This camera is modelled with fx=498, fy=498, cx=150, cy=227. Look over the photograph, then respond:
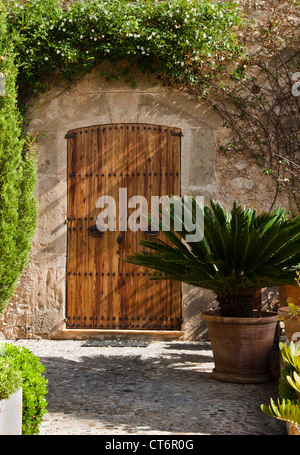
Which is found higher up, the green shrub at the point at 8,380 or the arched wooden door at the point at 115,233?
Result: the arched wooden door at the point at 115,233

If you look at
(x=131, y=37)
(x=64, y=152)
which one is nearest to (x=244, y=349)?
(x=64, y=152)

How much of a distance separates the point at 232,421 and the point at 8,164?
3.83 meters

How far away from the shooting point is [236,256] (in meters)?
3.89

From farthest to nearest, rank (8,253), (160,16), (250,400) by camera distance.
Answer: (160,16)
(8,253)
(250,400)

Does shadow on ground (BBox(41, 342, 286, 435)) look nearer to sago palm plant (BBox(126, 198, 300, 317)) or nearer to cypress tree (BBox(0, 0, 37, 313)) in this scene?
sago palm plant (BBox(126, 198, 300, 317))

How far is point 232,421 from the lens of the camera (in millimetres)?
2967

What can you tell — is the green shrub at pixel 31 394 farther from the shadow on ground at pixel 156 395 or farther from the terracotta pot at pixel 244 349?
the terracotta pot at pixel 244 349

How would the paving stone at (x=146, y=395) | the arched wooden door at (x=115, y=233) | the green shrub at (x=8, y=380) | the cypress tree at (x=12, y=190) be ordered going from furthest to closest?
the arched wooden door at (x=115, y=233)
the cypress tree at (x=12, y=190)
the paving stone at (x=146, y=395)
the green shrub at (x=8, y=380)

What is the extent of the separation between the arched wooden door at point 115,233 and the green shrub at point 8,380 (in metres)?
3.63

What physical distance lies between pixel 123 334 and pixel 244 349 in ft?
7.24

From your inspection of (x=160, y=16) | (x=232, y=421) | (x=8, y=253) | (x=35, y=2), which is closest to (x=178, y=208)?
(x=232, y=421)

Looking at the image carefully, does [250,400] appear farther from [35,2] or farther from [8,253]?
[35,2]

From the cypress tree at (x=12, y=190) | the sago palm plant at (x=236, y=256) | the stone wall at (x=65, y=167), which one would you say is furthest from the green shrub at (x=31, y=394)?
the stone wall at (x=65, y=167)

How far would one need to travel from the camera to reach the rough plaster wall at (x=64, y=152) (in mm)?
5953
